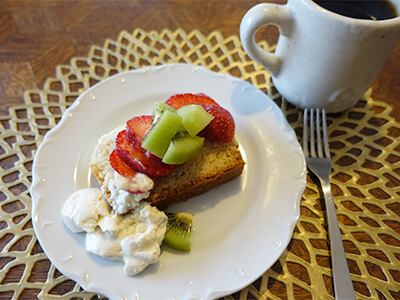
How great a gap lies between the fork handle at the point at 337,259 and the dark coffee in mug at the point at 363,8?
69cm

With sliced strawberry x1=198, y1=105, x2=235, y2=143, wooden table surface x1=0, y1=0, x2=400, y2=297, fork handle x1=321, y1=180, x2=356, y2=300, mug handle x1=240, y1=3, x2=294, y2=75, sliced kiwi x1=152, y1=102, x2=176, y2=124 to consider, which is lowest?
fork handle x1=321, y1=180, x2=356, y2=300

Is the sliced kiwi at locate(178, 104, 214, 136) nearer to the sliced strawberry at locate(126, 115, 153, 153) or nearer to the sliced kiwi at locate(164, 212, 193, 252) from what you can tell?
the sliced strawberry at locate(126, 115, 153, 153)

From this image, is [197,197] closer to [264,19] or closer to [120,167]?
[120,167]

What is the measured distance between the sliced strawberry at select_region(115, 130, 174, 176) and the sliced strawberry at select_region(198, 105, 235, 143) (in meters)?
0.19

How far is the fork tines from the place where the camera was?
140 cm

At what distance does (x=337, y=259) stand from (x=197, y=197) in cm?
53

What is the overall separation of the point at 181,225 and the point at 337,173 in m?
0.68

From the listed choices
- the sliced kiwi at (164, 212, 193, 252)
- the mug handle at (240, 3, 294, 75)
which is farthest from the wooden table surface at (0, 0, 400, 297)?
the sliced kiwi at (164, 212, 193, 252)

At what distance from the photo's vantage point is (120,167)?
1.17 m

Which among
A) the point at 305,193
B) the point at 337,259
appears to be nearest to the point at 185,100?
the point at 305,193

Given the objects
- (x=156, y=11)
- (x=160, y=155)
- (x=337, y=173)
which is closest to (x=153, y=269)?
(x=160, y=155)

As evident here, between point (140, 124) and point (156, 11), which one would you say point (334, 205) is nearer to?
point (140, 124)

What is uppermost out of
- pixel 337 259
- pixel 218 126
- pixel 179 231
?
pixel 218 126

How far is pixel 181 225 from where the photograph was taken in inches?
46.2
